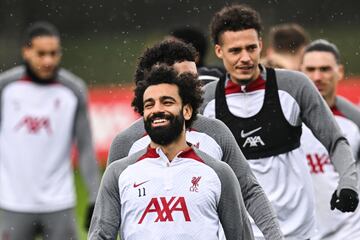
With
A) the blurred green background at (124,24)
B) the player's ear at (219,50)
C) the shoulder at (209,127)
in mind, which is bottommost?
the shoulder at (209,127)

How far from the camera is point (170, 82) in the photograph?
20.1ft

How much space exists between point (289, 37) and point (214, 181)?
5.40m

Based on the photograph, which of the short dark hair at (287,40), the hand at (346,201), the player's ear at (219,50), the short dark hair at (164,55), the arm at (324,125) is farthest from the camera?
the short dark hair at (287,40)

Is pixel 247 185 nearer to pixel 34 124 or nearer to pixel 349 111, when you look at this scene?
pixel 349 111

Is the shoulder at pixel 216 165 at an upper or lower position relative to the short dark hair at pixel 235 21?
lower

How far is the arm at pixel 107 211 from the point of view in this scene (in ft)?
19.4

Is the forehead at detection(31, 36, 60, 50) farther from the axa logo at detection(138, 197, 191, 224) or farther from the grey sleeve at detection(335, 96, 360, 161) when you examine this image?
the axa logo at detection(138, 197, 191, 224)

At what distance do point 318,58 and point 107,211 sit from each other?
13.0 feet

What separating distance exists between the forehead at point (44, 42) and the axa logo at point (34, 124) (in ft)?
2.16

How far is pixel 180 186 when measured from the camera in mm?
5996

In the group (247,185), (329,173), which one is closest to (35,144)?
(329,173)

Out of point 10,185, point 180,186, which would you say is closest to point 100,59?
point 10,185

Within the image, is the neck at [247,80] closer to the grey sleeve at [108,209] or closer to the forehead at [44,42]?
the grey sleeve at [108,209]

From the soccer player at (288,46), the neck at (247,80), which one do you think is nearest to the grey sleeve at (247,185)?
the neck at (247,80)
